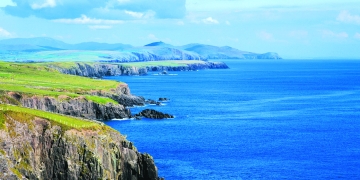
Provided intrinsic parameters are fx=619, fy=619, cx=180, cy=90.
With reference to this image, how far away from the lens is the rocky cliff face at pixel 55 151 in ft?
227

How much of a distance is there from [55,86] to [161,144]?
6034cm

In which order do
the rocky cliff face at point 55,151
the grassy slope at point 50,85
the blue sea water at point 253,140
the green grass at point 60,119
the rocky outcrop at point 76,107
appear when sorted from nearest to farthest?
1. the rocky cliff face at point 55,151
2. the green grass at point 60,119
3. the blue sea water at point 253,140
4. the rocky outcrop at point 76,107
5. the grassy slope at point 50,85

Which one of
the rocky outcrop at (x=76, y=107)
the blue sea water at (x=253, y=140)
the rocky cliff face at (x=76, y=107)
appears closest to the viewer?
the blue sea water at (x=253, y=140)

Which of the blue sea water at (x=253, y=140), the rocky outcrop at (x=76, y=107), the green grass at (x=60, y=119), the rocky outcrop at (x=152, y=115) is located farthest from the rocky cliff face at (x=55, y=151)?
the rocky outcrop at (x=152, y=115)

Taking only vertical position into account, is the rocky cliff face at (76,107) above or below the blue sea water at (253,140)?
above

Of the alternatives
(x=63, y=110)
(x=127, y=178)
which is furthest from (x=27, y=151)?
(x=63, y=110)

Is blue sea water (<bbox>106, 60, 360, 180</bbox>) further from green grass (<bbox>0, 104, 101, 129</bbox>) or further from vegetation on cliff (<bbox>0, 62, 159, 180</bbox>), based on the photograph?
green grass (<bbox>0, 104, 101, 129</bbox>)

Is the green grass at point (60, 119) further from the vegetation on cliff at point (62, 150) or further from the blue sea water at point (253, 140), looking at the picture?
the blue sea water at point (253, 140)

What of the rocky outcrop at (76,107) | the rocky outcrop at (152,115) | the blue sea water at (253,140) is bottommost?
the blue sea water at (253,140)

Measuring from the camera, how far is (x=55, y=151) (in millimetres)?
72000

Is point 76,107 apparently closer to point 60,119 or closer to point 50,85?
point 50,85

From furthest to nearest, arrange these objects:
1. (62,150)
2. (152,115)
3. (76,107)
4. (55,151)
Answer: (152,115), (76,107), (62,150), (55,151)

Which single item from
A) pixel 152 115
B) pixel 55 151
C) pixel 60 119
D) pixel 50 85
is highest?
pixel 60 119

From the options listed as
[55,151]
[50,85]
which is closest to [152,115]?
[50,85]
